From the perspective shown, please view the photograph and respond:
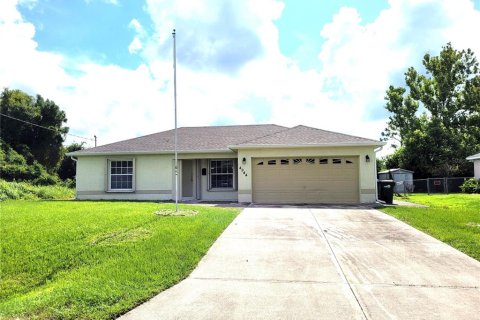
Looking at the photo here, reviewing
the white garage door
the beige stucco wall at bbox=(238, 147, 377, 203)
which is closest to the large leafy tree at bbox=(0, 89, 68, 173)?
the beige stucco wall at bbox=(238, 147, 377, 203)

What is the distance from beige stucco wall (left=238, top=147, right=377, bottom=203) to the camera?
1502 cm

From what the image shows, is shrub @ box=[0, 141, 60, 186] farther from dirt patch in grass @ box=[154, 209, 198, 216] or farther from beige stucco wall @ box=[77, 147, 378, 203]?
dirt patch in grass @ box=[154, 209, 198, 216]

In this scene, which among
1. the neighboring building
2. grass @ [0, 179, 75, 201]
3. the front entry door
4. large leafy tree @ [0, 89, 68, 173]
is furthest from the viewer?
large leafy tree @ [0, 89, 68, 173]

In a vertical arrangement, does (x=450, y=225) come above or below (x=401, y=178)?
below

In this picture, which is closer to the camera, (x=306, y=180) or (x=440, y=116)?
(x=306, y=180)

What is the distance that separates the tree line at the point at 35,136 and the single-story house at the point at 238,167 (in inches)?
695

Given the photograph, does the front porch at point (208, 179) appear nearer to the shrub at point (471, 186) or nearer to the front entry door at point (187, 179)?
the front entry door at point (187, 179)

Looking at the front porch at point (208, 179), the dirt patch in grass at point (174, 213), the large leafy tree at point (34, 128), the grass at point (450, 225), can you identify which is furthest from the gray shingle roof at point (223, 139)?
the large leafy tree at point (34, 128)

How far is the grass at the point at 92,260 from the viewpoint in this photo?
429cm

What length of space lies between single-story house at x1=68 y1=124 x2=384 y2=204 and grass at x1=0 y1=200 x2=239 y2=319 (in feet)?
21.6

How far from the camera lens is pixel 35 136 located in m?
37.3

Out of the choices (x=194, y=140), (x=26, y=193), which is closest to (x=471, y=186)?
(x=194, y=140)

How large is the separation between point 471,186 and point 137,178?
22.8 metres

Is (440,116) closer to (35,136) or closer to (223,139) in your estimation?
(223,139)
